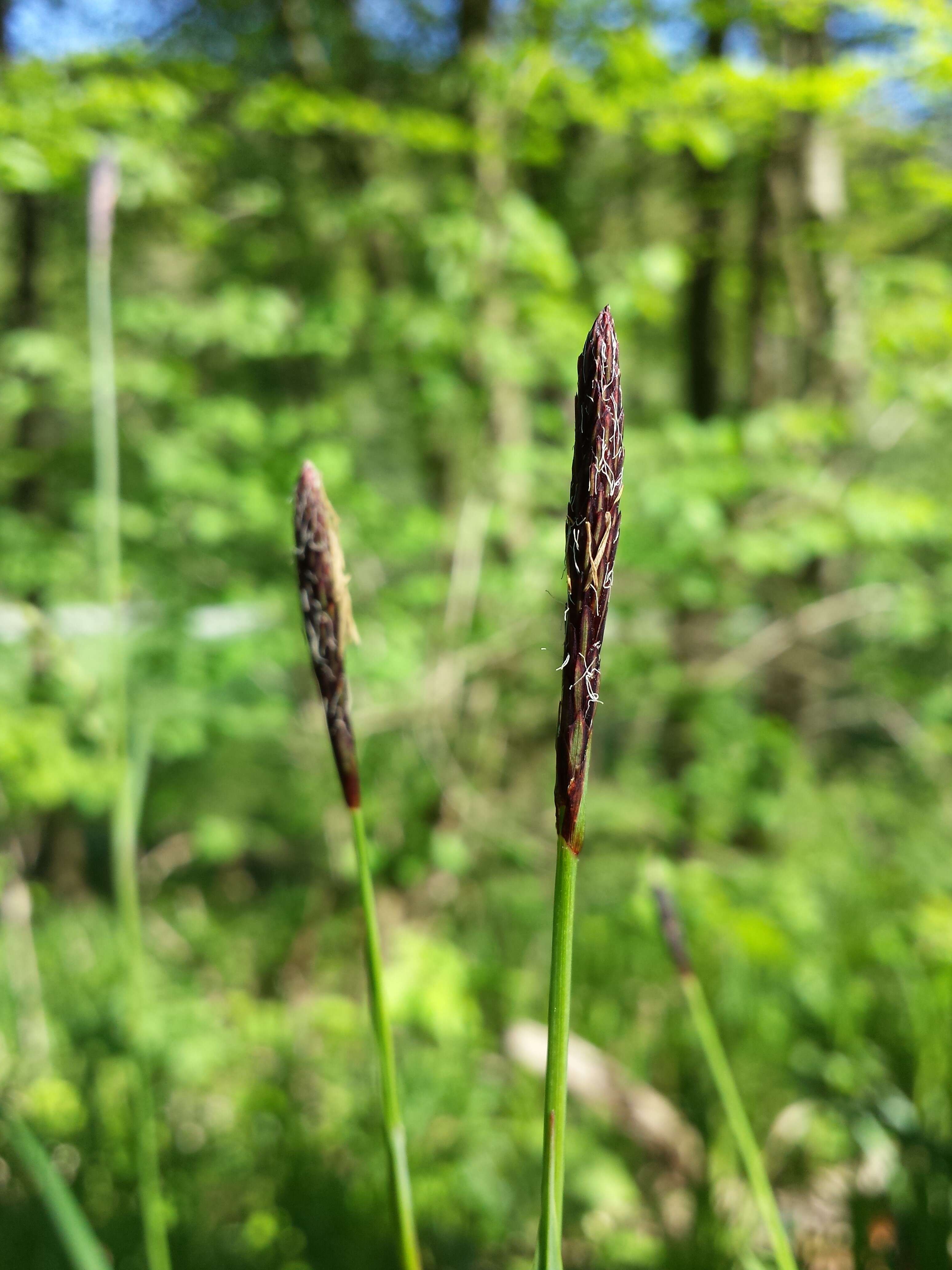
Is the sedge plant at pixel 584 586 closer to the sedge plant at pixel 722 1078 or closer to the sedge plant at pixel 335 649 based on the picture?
the sedge plant at pixel 335 649

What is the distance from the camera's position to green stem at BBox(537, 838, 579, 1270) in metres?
0.55

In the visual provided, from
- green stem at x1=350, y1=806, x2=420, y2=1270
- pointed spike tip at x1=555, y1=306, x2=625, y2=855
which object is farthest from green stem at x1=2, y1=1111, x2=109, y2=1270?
pointed spike tip at x1=555, y1=306, x2=625, y2=855

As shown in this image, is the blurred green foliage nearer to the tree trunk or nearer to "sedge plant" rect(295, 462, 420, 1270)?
the tree trunk

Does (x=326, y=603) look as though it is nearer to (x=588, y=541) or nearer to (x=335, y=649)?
(x=335, y=649)

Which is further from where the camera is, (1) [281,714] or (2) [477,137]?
(1) [281,714]

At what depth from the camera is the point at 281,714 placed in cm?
343

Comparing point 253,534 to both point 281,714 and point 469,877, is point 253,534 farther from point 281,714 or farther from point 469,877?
point 469,877

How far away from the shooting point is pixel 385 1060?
2.26 feet

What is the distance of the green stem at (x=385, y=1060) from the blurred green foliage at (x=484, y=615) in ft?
2.99

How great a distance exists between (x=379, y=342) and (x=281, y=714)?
1.43 m

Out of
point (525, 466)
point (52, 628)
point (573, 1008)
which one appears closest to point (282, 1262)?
point (573, 1008)

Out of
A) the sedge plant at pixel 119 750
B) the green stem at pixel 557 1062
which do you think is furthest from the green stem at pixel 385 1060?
the sedge plant at pixel 119 750

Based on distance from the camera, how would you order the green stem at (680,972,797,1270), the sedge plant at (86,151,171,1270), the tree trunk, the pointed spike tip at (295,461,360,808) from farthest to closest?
the tree trunk → the sedge plant at (86,151,171,1270) → the green stem at (680,972,797,1270) → the pointed spike tip at (295,461,360,808)

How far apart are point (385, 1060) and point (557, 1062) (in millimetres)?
166
